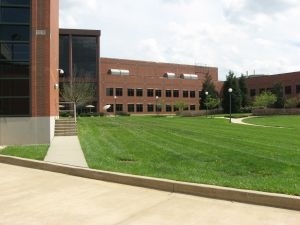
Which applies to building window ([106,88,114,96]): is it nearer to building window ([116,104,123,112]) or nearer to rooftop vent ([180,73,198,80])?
building window ([116,104,123,112])

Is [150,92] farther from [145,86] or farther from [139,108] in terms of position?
[139,108]

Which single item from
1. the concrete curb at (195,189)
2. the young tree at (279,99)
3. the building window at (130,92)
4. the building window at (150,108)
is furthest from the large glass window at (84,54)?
the concrete curb at (195,189)

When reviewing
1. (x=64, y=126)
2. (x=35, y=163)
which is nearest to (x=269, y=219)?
(x=35, y=163)

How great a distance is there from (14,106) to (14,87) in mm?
868

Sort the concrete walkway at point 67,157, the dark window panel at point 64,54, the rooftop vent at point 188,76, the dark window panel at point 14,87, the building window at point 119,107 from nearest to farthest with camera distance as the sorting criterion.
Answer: the concrete walkway at point 67,157 → the dark window panel at point 14,87 → the dark window panel at point 64,54 → the building window at point 119,107 → the rooftop vent at point 188,76

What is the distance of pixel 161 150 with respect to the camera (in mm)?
15422

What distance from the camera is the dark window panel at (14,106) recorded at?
20.6 metres

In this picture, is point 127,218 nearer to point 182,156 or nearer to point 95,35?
point 182,156

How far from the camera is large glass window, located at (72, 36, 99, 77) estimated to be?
85069 mm

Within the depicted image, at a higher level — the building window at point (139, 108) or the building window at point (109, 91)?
the building window at point (109, 91)

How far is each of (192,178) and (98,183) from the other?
211 cm

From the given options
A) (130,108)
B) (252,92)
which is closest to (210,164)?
(130,108)

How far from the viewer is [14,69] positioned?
20.7 meters

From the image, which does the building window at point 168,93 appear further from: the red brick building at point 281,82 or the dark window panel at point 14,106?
the dark window panel at point 14,106
